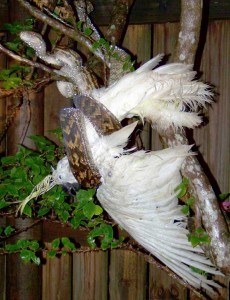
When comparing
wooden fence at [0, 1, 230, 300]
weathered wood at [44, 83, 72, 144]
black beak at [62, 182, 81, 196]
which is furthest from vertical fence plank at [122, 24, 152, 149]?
black beak at [62, 182, 81, 196]

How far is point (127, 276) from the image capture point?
1.45 m

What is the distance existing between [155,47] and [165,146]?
57cm

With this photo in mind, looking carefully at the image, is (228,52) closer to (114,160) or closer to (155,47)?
(155,47)

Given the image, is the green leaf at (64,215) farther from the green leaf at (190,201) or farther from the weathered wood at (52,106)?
the weathered wood at (52,106)

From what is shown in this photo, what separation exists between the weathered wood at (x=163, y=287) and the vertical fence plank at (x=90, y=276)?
0.49 feet

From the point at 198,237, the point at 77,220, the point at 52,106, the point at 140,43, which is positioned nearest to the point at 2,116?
the point at 52,106

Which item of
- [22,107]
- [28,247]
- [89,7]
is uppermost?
[89,7]

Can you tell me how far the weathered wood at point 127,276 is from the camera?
1.44 metres

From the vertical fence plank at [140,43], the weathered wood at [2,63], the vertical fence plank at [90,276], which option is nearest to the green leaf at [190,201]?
the vertical fence plank at [140,43]

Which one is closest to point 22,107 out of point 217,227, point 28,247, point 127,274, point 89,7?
point 89,7

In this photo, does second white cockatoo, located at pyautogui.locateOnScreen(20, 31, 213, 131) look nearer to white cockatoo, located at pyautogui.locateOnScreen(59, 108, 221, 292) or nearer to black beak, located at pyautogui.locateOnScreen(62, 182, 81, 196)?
white cockatoo, located at pyautogui.locateOnScreen(59, 108, 221, 292)

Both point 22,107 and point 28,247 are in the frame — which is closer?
point 28,247

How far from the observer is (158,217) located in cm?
89

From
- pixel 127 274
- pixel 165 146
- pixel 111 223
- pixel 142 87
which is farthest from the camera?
pixel 127 274
